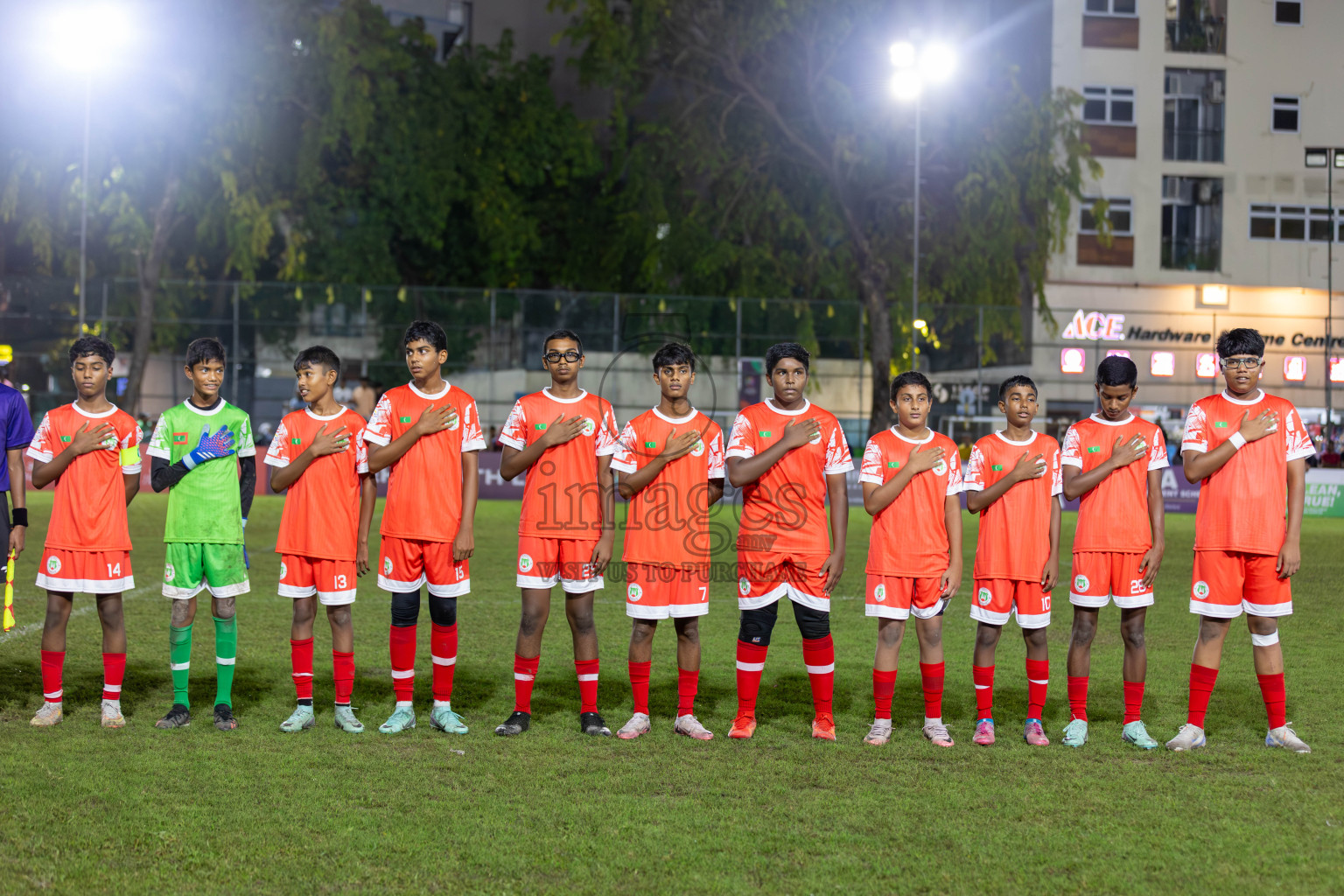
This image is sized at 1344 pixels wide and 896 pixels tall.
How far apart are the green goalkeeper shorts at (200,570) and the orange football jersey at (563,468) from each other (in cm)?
153

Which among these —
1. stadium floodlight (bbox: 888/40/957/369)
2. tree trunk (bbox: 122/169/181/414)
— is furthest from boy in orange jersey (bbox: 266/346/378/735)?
tree trunk (bbox: 122/169/181/414)

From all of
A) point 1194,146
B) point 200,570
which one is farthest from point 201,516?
point 1194,146

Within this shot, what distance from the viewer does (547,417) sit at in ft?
20.7

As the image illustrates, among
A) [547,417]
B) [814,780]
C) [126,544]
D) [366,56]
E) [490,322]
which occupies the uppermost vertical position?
[366,56]

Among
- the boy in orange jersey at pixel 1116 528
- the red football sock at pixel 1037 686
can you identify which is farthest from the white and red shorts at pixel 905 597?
the boy in orange jersey at pixel 1116 528

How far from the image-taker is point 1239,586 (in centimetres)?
607

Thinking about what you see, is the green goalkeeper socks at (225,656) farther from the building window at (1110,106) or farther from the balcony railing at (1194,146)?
the balcony railing at (1194,146)

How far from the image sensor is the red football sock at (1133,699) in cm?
627

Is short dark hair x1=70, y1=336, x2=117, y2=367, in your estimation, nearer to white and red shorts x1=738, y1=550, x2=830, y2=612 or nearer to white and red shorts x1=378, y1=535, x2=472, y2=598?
white and red shorts x1=378, y1=535, x2=472, y2=598

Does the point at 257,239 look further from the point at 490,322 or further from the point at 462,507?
the point at 462,507

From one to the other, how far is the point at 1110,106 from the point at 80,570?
37.6 meters

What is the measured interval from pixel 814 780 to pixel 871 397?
82.9 feet

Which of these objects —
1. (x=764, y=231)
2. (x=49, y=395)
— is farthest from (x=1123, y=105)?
(x=49, y=395)

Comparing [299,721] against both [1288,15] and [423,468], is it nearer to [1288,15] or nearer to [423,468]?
[423,468]
